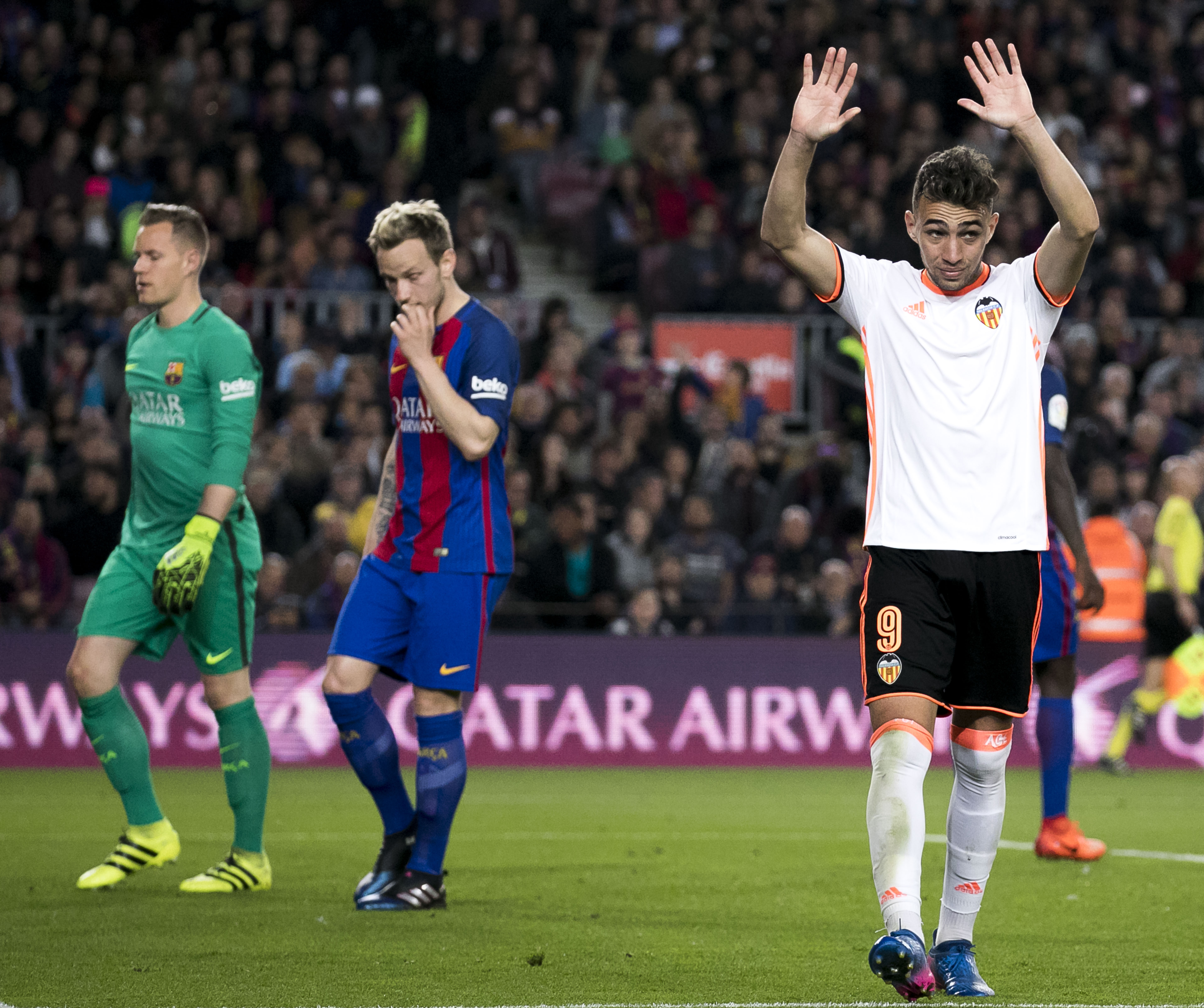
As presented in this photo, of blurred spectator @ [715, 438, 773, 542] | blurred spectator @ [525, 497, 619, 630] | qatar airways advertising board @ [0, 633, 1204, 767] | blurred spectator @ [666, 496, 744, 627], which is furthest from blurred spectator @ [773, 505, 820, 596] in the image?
blurred spectator @ [525, 497, 619, 630]

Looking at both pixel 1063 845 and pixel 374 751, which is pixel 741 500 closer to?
pixel 1063 845

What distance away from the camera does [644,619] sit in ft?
44.9

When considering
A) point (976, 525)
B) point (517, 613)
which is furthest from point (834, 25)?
point (976, 525)

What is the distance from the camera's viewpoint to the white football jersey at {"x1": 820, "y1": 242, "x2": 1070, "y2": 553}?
16.1 ft

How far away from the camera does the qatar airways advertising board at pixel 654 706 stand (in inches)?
507

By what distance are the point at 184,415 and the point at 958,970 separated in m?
3.65

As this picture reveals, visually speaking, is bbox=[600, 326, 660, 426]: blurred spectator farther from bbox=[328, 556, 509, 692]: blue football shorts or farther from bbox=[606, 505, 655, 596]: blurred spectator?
bbox=[328, 556, 509, 692]: blue football shorts

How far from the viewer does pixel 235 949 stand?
18.6ft

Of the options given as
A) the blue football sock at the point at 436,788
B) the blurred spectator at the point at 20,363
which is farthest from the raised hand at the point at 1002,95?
the blurred spectator at the point at 20,363

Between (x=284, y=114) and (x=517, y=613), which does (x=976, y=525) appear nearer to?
(x=517, y=613)

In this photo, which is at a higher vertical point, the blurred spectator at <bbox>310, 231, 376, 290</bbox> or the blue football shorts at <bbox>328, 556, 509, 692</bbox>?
the blurred spectator at <bbox>310, 231, 376, 290</bbox>

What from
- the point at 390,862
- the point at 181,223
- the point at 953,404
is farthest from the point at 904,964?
the point at 181,223

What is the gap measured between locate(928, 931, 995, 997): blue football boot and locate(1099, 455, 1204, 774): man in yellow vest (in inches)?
334

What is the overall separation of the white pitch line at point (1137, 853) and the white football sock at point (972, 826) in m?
3.19
